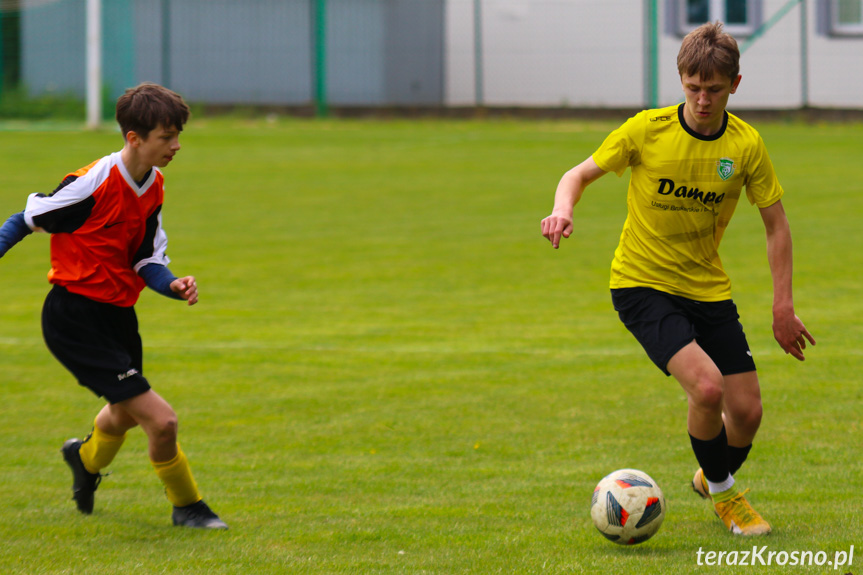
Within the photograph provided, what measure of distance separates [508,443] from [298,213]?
1025 centimetres

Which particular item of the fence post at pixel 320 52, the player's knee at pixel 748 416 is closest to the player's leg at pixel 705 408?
the player's knee at pixel 748 416

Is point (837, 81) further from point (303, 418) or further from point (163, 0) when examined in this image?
point (303, 418)

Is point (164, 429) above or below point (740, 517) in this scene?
above

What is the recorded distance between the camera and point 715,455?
4766 mm

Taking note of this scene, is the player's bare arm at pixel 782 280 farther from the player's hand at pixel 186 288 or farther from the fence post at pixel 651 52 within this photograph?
the fence post at pixel 651 52

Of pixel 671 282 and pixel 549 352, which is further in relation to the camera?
pixel 549 352

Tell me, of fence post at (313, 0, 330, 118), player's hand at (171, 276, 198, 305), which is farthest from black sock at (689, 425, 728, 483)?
fence post at (313, 0, 330, 118)

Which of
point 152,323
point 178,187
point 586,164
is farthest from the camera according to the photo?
point 178,187

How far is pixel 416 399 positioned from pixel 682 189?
317 centimetres

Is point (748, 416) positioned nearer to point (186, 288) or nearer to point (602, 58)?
point (186, 288)

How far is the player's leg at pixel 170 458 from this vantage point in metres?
4.77

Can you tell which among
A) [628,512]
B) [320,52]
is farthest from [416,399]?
[320,52]

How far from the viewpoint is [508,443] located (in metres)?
6.46

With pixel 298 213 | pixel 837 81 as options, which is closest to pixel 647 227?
pixel 298 213
